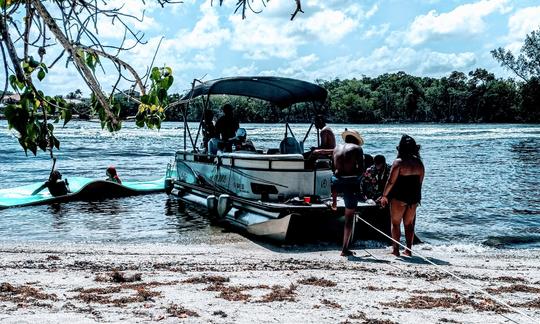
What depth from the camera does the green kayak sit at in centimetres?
1766

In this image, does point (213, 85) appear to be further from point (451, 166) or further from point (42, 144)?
point (451, 166)

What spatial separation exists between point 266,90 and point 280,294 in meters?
8.50

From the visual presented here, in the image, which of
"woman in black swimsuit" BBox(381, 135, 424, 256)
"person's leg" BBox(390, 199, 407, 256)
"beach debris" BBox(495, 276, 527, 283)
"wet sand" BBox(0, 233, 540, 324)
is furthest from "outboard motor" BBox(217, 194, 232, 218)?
"beach debris" BBox(495, 276, 527, 283)

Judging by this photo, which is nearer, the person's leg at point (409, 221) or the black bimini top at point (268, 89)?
the person's leg at point (409, 221)

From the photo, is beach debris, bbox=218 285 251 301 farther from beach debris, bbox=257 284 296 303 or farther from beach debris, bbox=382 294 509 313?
beach debris, bbox=382 294 509 313

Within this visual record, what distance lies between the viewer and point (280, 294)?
6898 millimetres

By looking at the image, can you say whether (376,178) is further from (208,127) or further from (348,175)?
(208,127)

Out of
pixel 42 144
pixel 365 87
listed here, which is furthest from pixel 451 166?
pixel 365 87

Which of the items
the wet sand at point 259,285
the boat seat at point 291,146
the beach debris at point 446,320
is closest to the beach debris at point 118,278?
the wet sand at point 259,285

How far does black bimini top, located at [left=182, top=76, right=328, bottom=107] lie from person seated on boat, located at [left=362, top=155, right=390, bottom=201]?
2490 mm

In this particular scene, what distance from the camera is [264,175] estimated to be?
11852mm

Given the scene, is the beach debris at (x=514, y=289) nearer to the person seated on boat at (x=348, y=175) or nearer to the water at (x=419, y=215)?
the person seated on boat at (x=348, y=175)

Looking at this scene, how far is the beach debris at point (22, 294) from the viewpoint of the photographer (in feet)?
21.3

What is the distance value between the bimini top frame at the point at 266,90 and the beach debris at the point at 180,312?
301 inches
